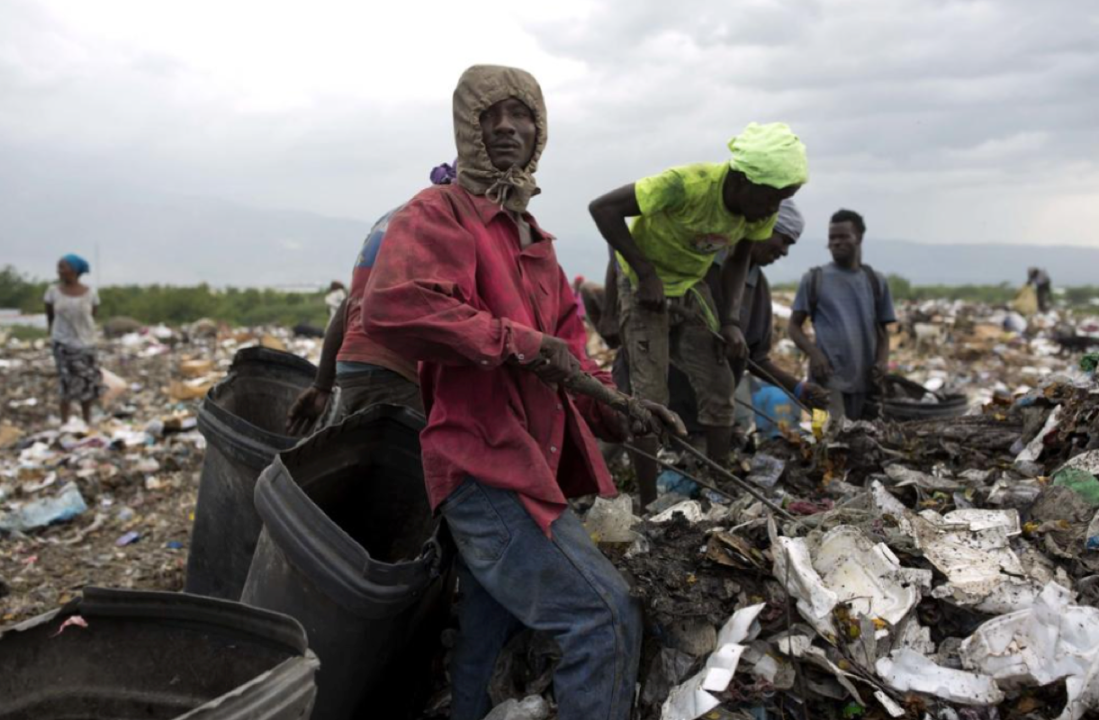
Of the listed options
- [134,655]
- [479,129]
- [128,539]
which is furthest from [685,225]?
[128,539]

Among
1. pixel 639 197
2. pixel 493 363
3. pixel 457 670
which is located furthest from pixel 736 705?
pixel 639 197

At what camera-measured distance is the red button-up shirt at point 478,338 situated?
1.97 metres

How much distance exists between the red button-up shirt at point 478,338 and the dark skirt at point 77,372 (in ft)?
23.2

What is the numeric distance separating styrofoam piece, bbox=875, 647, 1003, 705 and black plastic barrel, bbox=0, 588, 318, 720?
4.80 ft

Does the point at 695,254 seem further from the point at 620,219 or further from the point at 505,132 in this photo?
the point at 505,132

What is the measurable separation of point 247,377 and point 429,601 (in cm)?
157

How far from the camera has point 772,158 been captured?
10.6ft

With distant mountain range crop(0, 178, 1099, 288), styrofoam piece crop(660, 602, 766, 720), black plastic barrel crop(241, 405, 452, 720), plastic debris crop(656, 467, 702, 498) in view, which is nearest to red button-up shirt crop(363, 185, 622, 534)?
black plastic barrel crop(241, 405, 452, 720)

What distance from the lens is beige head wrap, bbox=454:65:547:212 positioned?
2258 millimetres

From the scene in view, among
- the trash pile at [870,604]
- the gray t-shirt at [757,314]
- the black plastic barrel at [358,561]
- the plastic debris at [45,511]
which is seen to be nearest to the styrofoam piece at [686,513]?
the trash pile at [870,604]

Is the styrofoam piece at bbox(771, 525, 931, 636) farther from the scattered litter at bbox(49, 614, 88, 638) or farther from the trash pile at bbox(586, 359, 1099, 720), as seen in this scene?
the scattered litter at bbox(49, 614, 88, 638)

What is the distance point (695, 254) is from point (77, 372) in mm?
6842

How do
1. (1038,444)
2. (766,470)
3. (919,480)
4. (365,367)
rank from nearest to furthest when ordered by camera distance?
(365,367) < (919,480) < (1038,444) < (766,470)

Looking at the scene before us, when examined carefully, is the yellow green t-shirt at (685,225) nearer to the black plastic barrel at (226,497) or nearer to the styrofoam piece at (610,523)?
the styrofoam piece at (610,523)
